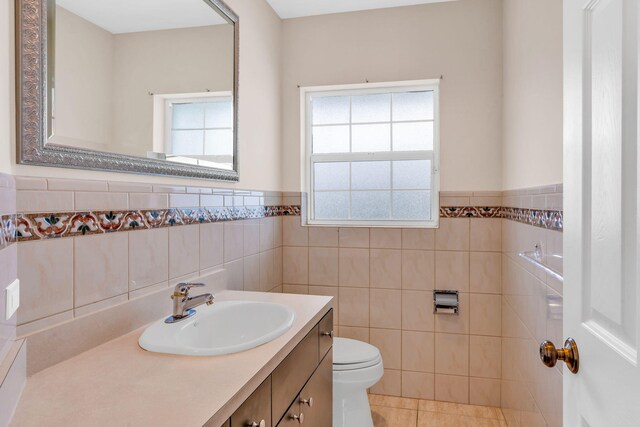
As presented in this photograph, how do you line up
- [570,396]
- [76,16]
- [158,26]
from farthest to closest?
[158,26] < [76,16] < [570,396]

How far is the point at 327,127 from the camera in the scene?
2857mm

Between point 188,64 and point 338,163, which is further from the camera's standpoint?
point 338,163

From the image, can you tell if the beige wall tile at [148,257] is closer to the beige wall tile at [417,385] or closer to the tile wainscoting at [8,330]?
the tile wainscoting at [8,330]

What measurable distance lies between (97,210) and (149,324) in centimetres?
44

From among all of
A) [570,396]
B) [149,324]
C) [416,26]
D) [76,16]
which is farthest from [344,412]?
[416,26]

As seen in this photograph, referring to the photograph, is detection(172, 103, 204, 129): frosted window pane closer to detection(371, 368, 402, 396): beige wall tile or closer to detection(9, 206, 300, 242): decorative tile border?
detection(9, 206, 300, 242): decorative tile border

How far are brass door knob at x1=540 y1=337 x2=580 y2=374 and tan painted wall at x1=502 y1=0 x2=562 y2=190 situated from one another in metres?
0.75

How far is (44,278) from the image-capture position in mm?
1040

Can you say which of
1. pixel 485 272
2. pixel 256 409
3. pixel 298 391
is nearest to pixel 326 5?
pixel 485 272

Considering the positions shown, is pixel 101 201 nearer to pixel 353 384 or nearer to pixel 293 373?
pixel 293 373

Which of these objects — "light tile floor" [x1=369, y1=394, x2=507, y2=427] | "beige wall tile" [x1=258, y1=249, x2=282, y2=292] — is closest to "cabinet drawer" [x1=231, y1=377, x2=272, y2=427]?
"beige wall tile" [x1=258, y1=249, x2=282, y2=292]

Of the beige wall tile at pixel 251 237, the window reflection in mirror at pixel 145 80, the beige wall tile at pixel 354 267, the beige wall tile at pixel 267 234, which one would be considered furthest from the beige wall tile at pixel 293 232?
the window reflection in mirror at pixel 145 80

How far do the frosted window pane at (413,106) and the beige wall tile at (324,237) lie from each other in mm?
877

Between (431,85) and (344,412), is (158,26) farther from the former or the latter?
(344,412)
